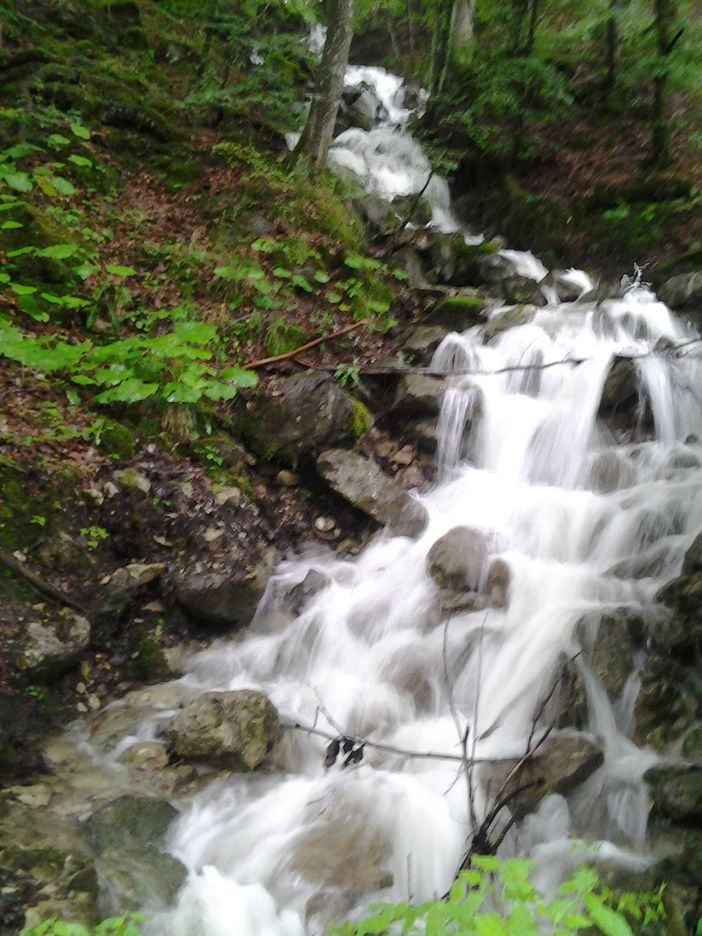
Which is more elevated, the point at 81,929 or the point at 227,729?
the point at 81,929

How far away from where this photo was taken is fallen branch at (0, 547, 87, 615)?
13.0 ft

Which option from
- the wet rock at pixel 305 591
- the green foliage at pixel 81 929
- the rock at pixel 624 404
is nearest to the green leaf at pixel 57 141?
the wet rock at pixel 305 591

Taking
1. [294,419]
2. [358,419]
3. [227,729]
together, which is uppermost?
[358,419]

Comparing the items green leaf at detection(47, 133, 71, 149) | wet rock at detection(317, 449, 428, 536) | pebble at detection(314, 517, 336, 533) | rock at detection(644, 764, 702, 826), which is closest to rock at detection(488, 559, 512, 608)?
wet rock at detection(317, 449, 428, 536)

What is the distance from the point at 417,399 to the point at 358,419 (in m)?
0.68

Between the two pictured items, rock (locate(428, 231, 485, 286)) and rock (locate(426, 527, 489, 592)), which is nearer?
rock (locate(426, 527, 489, 592))

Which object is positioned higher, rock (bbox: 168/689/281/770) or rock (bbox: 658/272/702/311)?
rock (bbox: 658/272/702/311)

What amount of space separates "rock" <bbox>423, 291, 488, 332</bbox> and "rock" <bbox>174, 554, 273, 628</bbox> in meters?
3.87

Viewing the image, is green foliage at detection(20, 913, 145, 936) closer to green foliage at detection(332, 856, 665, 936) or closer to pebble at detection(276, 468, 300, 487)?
green foliage at detection(332, 856, 665, 936)

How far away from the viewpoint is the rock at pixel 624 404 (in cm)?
646

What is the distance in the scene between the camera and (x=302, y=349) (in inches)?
247

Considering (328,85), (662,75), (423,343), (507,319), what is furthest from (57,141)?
(662,75)

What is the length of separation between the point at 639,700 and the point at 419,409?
3.43 metres

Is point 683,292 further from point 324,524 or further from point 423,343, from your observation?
point 324,524
